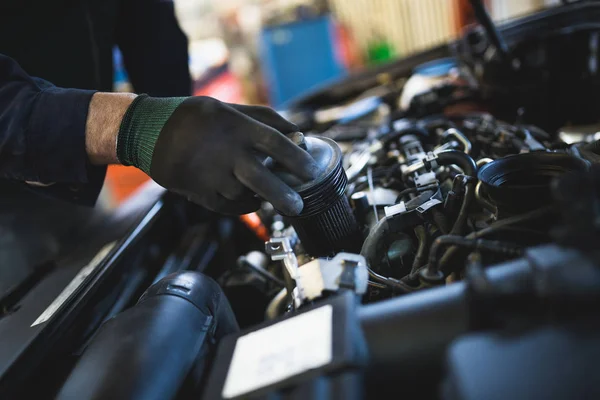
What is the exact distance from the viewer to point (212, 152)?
782 mm

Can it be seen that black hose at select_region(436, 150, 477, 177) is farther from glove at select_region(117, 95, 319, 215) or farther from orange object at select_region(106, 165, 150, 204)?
orange object at select_region(106, 165, 150, 204)

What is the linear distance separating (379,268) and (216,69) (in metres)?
3.65

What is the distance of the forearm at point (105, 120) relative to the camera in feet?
2.90

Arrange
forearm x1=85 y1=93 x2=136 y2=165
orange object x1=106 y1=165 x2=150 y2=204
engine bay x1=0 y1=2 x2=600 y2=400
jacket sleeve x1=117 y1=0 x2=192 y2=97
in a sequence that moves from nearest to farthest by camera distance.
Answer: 1. engine bay x1=0 y1=2 x2=600 y2=400
2. forearm x1=85 y1=93 x2=136 y2=165
3. jacket sleeve x1=117 y1=0 x2=192 y2=97
4. orange object x1=106 y1=165 x2=150 y2=204

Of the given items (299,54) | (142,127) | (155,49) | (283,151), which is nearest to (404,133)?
(283,151)

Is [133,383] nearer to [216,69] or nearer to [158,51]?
[158,51]

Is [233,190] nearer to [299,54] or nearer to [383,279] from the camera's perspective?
[383,279]

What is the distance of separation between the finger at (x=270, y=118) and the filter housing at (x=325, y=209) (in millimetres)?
43

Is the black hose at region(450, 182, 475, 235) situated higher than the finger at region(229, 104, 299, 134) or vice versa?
the finger at region(229, 104, 299, 134)

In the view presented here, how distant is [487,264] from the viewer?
70cm

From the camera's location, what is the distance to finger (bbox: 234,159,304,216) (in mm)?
763

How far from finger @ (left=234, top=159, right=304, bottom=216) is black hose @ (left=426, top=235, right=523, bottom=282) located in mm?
232

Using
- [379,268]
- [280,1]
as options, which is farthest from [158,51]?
[280,1]

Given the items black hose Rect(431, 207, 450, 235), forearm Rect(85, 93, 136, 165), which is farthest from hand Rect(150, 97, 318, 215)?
black hose Rect(431, 207, 450, 235)
